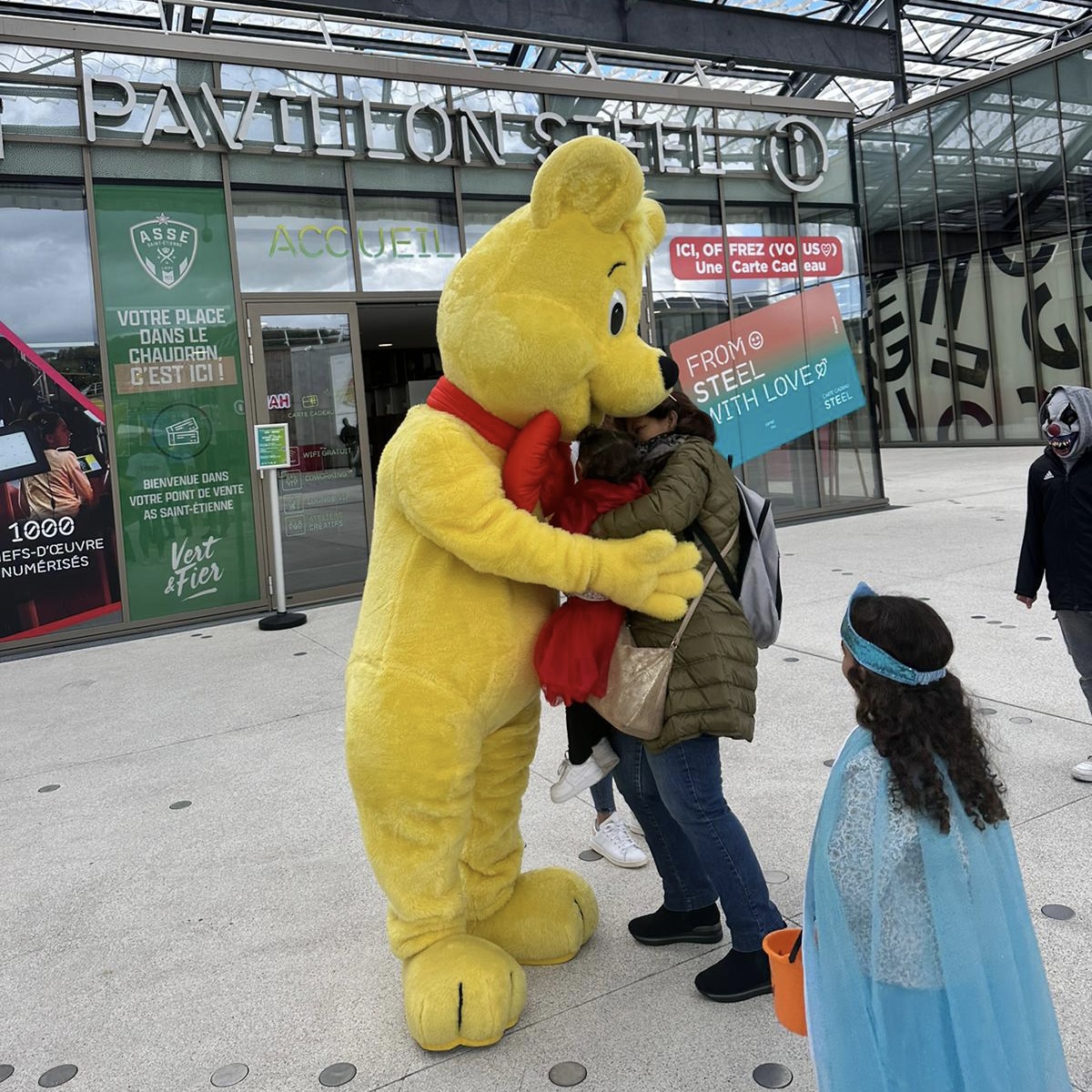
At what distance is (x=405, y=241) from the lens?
8.68 meters

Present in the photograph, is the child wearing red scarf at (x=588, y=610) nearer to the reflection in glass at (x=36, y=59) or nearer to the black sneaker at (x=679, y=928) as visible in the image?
the black sneaker at (x=679, y=928)

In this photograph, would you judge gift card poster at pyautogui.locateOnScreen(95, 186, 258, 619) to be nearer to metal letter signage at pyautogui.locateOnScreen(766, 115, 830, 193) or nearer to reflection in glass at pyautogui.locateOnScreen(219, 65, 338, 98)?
reflection in glass at pyautogui.locateOnScreen(219, 65, 338, 98)

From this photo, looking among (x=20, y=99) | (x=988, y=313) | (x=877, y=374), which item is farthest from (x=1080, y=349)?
(x=20, y=99)

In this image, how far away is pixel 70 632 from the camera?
293 inches

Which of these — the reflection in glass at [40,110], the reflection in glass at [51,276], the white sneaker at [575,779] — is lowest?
the white sneaker at [575,779]

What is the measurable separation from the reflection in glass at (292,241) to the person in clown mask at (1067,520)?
6.31 m

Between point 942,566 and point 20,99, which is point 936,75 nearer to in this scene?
point 942,566

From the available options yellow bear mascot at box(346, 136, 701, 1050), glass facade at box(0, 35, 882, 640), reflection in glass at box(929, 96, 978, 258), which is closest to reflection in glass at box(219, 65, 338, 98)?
glass facade at box(0, 35, 882, 640)

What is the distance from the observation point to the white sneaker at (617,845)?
10.4 feet

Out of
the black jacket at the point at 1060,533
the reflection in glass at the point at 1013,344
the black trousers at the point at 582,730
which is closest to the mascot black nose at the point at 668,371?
the black trousers at the point at 582,730

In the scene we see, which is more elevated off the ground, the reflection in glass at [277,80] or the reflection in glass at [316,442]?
the reflection in glass at [277,80]

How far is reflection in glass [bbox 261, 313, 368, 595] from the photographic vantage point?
26.8 ft

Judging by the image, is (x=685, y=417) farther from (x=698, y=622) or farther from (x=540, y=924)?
(x=540, y=924)

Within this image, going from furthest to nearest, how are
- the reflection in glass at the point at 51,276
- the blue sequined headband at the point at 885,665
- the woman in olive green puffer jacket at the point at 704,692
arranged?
the reflection in glass at the point at 51,276, the woman in olive green puffer jacket at the point at 704,692, the blue sequined headband at the point at 885,665
